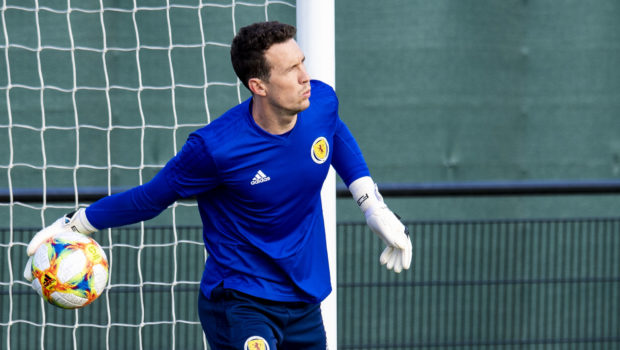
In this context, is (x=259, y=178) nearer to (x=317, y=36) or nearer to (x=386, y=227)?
(x=386, y=227)

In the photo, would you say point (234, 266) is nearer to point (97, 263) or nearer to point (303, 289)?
point (303, 289)

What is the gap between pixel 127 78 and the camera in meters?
5.03

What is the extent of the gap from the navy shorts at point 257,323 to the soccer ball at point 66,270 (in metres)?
0.37

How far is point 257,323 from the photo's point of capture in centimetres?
240

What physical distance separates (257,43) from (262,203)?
0.47 metres

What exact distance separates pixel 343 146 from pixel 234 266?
54cm

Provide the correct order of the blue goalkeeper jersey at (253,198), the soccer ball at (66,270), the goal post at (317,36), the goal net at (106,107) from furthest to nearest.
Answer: the goal net at (106,107)
the goal post at (317,36)
the soccer ball at (66,270)
the blue goalkeeper jersey at (253,198)

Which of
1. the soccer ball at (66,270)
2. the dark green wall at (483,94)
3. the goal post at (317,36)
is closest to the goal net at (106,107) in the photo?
the dark green wall at (483,94)

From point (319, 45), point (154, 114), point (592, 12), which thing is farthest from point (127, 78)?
point (592, 12)

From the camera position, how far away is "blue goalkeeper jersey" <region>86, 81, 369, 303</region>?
7.67 feet

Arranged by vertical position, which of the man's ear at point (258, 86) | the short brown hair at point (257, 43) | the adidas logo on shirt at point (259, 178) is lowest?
the adidas logo on shirt at point (259, 178)

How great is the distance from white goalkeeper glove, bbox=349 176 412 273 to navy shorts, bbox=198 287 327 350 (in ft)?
0.95

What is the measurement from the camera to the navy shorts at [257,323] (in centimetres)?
237

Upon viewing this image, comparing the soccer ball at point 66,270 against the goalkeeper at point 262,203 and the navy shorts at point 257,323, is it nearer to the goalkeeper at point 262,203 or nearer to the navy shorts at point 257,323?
the goalkeeper at point 262,203
